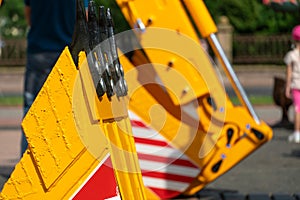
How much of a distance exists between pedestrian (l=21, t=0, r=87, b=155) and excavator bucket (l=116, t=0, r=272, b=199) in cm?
46

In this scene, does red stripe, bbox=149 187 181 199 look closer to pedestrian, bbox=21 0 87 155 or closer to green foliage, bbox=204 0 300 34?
pedestrian, bbox=21 0 87 155

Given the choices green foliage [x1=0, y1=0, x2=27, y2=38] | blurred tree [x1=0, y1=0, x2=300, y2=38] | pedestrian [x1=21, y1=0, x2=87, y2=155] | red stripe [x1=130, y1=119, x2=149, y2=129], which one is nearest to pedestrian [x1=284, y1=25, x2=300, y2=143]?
red stripe [x1=130, y1=119, x2=149, y2=129]

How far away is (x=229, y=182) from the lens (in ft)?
28.3

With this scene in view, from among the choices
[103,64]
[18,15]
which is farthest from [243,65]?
[103,64]

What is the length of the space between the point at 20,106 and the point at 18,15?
13.0 metres

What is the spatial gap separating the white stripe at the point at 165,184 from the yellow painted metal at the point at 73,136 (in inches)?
112

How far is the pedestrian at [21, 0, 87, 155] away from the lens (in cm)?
718

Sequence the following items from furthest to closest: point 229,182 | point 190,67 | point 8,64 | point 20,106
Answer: point 8,64 → point 20,106 → point 229,182 → point 190,67

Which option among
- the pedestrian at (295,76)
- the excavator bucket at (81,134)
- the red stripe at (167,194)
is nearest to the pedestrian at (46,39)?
the red stripe at (167,194)

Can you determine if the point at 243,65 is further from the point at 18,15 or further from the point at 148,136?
the point at 148,136

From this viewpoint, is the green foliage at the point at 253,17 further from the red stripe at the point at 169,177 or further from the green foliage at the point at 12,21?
the red stripe at the point at 169,177

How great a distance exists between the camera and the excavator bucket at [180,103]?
690cm

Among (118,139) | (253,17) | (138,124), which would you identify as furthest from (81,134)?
(253,17)

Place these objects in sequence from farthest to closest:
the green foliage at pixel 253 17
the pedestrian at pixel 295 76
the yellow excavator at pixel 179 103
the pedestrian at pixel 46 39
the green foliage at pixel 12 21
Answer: the green foliage at pixel 12 21 → the green foliage at pixel 253 17 → the pedestrian at pixel 295 76 → the pedestrian at pixel 46 39 → the yellow excavator at pixel 179 103
